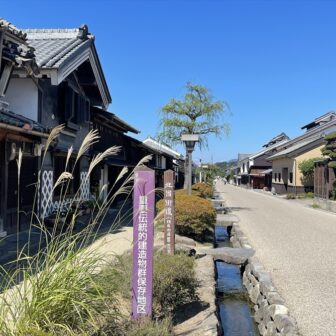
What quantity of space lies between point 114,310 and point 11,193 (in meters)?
7.66

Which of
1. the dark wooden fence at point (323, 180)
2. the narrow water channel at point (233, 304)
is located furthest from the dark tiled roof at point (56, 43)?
the dark wooden fence at point (323, 180)

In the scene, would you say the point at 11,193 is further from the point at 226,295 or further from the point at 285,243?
the point at 285,243

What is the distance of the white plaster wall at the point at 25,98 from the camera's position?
11.5 metres

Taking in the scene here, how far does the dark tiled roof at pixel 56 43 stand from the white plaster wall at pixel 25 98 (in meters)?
0.71

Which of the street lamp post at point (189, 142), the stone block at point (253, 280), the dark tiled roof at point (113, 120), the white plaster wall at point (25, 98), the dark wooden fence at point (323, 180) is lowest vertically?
the stone block at point (253, 280)

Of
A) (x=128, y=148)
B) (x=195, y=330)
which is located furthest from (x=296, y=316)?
(x=128, y=148)

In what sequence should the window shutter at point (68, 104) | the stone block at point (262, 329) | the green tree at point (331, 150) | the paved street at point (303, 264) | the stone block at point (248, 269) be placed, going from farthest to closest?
the green tree at point (331, 150) → the window shutter at point (68, 104) → the stone block at point (248, 269) → the stone block at point (262, 329) → the paved street at point (303, 264)

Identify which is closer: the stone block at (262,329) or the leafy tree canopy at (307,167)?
the stone block at (262,329)

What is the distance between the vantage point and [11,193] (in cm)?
1048

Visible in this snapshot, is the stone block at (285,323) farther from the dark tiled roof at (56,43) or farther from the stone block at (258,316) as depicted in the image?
the dark tiled roof at (56,43)

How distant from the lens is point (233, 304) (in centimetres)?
779

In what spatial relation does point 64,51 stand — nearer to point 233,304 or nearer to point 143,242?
point 233,304

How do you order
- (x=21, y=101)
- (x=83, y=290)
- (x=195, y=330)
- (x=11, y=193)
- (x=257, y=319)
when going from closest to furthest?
(x=83, y=290) → (x=195, y=330) → (x=257, y=319) → (x=11, y=193) → (x=21, y=101)

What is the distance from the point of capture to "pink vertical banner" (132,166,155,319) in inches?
166
